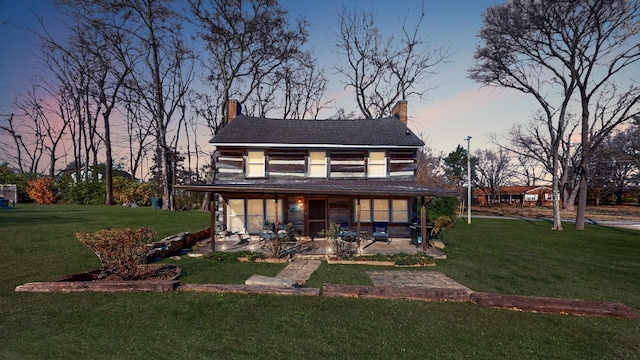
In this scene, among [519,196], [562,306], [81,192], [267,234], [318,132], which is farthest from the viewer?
[519,196]

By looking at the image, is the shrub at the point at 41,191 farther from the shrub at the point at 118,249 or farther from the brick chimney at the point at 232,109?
the shrub at the point at 118,249

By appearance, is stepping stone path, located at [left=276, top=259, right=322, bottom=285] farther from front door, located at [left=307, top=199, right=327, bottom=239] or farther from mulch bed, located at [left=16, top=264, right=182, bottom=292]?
front door, located at [left=307, top=199, right=327, bottom=239]

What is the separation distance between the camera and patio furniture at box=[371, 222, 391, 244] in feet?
46.3

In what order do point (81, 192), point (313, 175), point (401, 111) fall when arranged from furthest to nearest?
point (81, 192) → point (401, 111) → point (313, 175)

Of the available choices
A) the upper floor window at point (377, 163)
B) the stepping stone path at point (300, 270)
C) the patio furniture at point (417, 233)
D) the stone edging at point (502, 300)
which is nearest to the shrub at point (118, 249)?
the stepping stone path at point (300, 270)

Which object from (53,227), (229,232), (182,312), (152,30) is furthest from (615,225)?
(152,30)

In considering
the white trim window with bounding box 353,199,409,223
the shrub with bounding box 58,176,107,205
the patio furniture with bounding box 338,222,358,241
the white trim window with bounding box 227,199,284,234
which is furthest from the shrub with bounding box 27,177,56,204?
the white trim window with bounding box 353,199,409,223

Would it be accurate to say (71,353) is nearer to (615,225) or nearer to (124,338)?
(124,338)

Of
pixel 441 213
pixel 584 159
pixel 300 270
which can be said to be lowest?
pixel 300 270

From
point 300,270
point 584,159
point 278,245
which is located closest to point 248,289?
point 300,270

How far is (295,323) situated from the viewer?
582 centimetres

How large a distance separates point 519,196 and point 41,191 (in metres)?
69.3

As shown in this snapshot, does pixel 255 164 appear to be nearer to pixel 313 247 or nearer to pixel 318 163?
pixel 318 163

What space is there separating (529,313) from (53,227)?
62.5 ft
